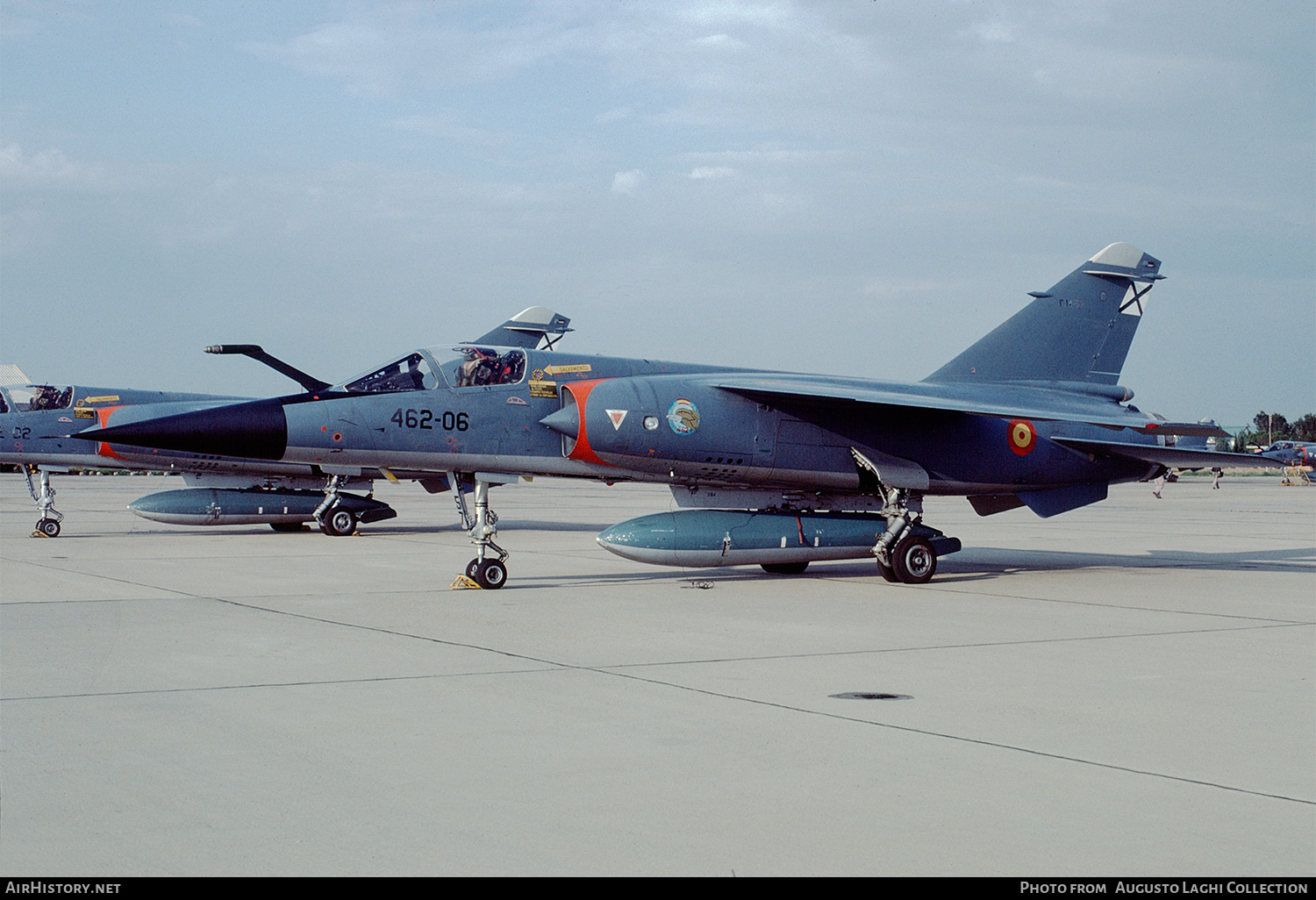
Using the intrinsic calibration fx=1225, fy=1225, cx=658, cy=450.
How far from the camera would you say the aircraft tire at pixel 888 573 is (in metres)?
13.3

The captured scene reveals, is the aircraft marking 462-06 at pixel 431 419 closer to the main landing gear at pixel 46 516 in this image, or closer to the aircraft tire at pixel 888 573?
the aircraft tire at pixel 888 573

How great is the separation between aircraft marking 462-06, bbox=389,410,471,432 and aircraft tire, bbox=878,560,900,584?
4741 mm

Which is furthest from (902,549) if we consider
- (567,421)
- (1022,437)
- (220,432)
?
(220,432)

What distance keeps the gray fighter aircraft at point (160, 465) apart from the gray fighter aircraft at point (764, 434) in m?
7.00

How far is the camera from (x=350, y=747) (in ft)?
17.5

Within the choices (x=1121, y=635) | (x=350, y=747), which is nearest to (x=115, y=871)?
(x=350, y=747)

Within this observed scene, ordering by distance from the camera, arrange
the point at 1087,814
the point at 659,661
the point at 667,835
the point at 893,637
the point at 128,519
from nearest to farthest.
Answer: the point at 667,835
the point at 1087,814
the point at 659,661
the point at 893,637
the point at 128,519

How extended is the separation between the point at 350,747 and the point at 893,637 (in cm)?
476

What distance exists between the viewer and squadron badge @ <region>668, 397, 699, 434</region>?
12.6m

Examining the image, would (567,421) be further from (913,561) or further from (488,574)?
(913,561)

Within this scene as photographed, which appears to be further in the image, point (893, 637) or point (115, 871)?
point (893, 637)

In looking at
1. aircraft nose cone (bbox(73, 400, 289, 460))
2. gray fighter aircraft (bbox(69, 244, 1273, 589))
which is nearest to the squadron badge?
gray fighter aircraft (bbox(69, 244, 1273, 589))

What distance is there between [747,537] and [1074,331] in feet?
19.3
